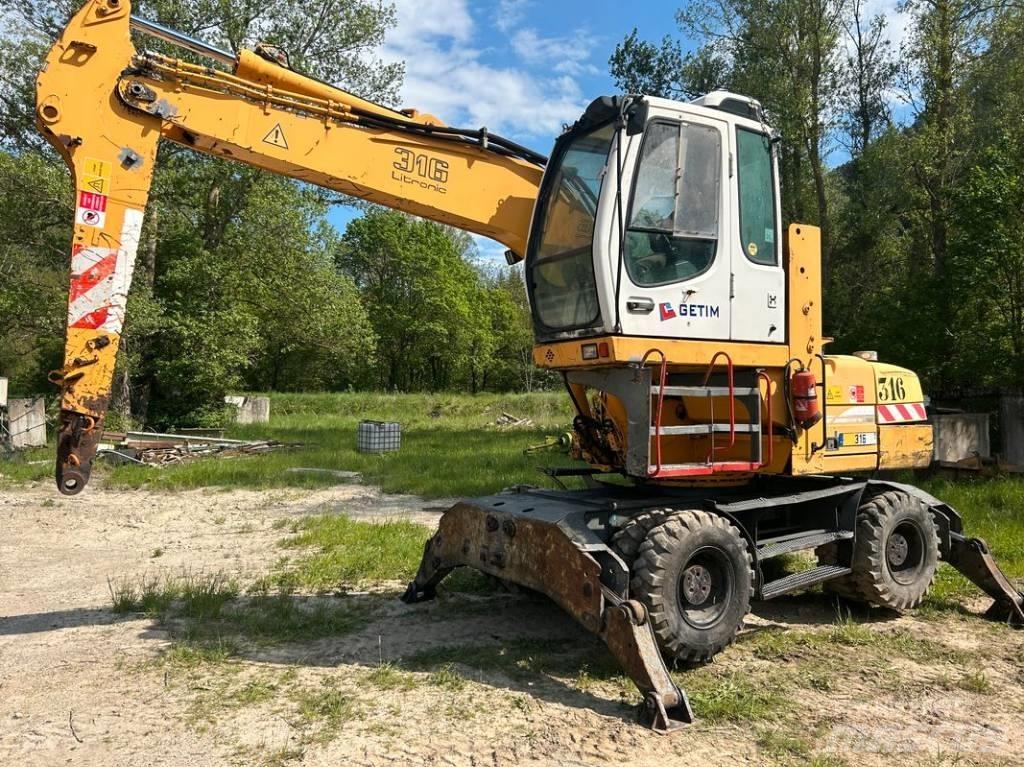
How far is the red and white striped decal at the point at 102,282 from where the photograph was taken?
188 inches

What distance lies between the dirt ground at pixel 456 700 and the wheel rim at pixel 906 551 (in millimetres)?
355

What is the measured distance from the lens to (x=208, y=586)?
21.6 feet

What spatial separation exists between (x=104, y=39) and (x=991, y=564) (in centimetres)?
745

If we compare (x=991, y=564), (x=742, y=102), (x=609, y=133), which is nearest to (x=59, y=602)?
(x=609, y=133)

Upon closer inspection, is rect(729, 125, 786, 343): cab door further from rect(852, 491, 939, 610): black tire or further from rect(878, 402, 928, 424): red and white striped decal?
rect(852, 491, 939, 610): black tire

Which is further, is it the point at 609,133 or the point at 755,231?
the point at 755,231

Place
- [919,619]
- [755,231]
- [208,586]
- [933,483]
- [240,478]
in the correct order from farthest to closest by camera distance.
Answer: [240,478] < [933,483] < [208,586] < [919,619] < [755,231]

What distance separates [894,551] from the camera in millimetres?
6270

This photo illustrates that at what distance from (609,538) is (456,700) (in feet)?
4.52

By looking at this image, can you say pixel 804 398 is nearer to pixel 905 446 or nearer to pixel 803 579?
pixel 803 579

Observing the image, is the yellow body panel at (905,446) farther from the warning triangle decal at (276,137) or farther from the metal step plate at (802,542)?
the warning triangle decal at (276,137)

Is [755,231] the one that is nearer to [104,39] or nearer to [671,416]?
[671,416]

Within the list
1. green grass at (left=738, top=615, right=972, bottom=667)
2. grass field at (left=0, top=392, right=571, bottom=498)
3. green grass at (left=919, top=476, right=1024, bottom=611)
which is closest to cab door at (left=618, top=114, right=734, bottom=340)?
grass field at (left=0, top=392, right=571, bottom=498)

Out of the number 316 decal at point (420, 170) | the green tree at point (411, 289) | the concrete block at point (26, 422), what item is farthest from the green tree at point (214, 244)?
the green tree at point (411, 289)
